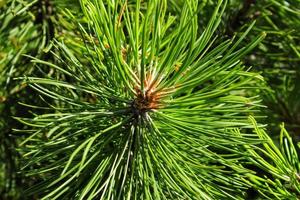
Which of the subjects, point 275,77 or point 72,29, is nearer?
point 72,29

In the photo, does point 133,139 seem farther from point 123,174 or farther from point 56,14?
point 56,14

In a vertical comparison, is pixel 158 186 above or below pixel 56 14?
below

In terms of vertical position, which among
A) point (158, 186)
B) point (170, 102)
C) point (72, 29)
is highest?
point (72, 29)

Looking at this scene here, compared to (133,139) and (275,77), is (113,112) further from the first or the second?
(275,77)

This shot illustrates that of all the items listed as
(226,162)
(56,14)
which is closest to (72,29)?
(56,14)

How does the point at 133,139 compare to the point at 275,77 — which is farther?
the point at 275,77

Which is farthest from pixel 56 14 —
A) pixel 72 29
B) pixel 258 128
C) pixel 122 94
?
pixel 258 128

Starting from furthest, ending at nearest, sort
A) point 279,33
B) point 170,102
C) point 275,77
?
point 275,77 → point 279,33 → point 170,102

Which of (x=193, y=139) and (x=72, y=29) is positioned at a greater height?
(x=72, y=29)

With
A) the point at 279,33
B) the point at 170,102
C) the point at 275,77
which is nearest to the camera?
the point at 170,102
